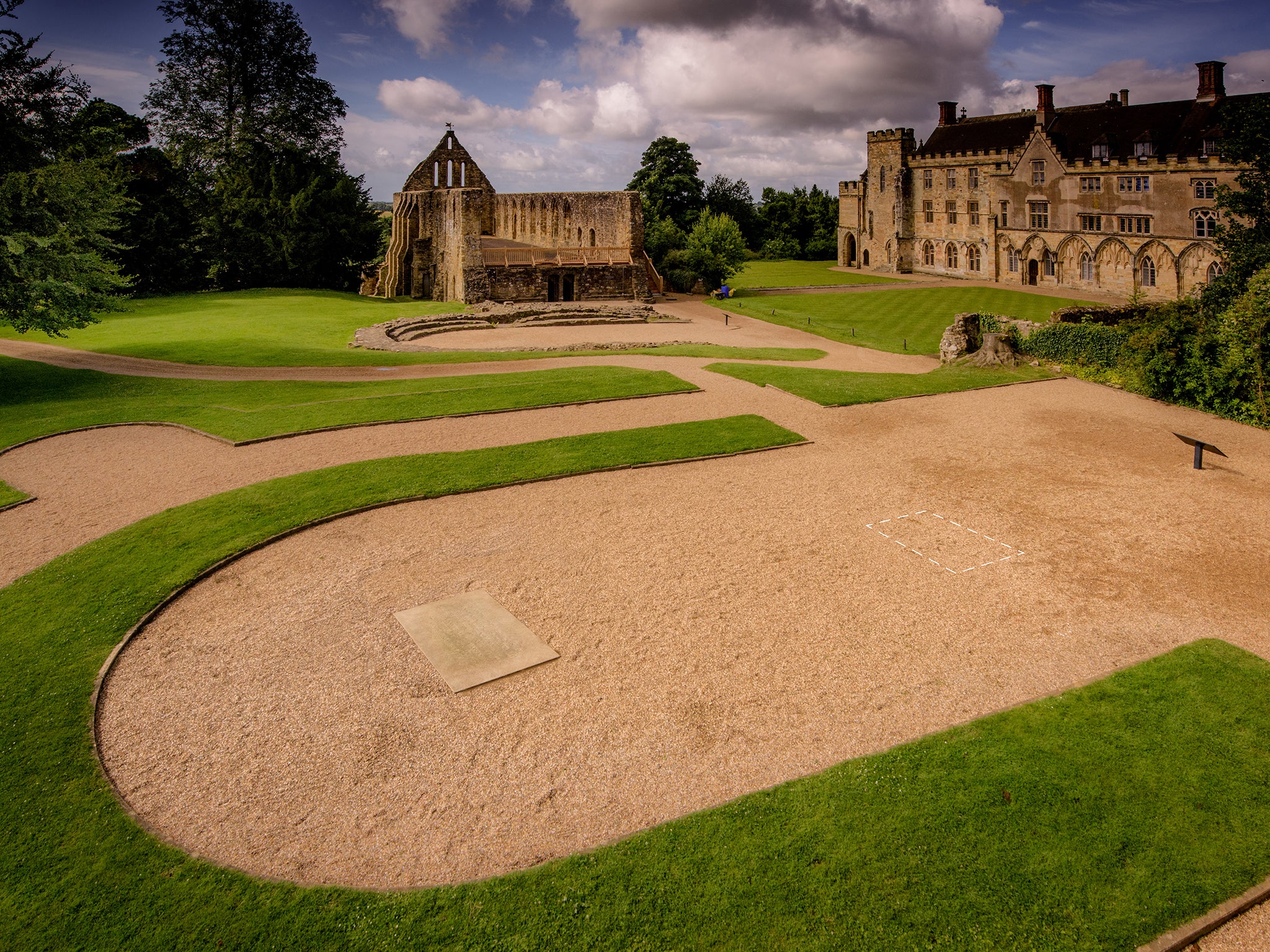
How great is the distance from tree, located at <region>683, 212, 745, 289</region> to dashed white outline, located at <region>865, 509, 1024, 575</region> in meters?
38.2

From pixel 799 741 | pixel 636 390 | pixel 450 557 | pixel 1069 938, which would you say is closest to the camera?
pixel 1069 938

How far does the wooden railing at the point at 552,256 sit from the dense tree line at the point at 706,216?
6880 millimetres

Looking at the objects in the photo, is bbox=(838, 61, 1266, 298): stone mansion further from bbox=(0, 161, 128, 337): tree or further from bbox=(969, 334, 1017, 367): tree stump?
bbox=(0, 161, 128, 337): tree

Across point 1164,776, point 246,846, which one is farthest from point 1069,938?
point 246,846

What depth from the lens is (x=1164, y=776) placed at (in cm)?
708

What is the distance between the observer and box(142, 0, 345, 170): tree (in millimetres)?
44562

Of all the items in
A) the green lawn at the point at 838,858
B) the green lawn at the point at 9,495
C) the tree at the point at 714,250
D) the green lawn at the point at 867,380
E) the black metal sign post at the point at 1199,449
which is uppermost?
the tree at the point at 714,250

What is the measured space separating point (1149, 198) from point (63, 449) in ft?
173

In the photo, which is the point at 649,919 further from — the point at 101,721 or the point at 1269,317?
the point at 1269,317

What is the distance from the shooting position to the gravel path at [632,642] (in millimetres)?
6777

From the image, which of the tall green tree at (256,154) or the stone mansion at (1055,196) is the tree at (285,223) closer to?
the tall green tree at (256,154)

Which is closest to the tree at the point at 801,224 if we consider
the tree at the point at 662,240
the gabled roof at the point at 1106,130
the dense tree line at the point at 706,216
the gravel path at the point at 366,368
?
the dense tree line at the point at 706,216

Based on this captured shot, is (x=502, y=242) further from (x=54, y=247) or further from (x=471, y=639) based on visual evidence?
(x=471, y=639)

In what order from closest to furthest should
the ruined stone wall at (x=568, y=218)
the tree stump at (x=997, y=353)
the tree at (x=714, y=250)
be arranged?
the tree stump at (x=997, y=353) < the ruined stone wall at (x=568, y=218) < the tree at (x=714, y=250)
